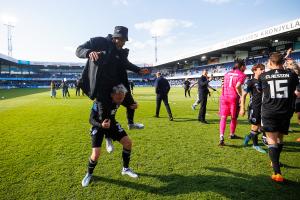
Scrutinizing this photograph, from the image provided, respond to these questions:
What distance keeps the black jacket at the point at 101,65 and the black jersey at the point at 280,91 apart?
2516 mm

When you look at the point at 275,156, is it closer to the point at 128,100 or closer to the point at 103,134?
the point at 128,100

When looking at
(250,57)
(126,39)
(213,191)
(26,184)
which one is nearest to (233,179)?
(213,191)

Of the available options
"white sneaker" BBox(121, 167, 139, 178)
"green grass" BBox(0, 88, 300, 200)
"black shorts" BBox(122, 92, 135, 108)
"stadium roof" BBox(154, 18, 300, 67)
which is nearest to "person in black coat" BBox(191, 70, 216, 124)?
"green grass" BBox(0, 88, 300, 200)

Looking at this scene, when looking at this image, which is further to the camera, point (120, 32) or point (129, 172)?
point (129, 172)

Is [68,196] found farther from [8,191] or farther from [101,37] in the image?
[101,37]

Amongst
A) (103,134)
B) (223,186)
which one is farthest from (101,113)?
(223,186)

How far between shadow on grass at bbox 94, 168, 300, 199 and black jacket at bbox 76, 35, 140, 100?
5.57 ft

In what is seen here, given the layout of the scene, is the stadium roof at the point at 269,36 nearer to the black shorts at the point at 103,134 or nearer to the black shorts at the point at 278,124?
the black shorts at the point at 278,124

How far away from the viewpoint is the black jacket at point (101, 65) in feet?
11.3

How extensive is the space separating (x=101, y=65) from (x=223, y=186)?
273 centimetres

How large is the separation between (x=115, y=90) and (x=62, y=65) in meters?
88.6

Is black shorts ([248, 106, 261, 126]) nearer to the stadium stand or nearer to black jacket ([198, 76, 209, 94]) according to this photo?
the stadium stand

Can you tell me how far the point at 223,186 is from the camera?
3.93 m

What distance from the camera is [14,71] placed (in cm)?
8050
